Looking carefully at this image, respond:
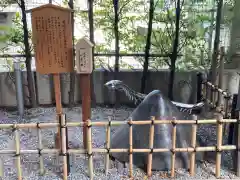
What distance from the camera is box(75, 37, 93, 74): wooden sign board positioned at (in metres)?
3.72

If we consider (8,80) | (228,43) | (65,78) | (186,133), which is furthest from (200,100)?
(8,80)

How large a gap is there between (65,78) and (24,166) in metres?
2.94

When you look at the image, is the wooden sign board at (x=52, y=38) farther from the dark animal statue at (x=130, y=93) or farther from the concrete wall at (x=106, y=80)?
the concrete wall at (x=106, y=80)

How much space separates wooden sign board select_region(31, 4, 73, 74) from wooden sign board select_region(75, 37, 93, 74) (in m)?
0.18

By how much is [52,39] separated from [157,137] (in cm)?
189

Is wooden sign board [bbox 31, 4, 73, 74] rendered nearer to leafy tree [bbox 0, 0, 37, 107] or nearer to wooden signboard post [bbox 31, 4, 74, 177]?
wooden signboard post [bbox 31, 4, 74, 177]

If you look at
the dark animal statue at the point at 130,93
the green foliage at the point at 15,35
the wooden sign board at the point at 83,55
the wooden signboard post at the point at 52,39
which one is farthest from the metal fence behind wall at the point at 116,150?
the green foliage at the point at 15,35

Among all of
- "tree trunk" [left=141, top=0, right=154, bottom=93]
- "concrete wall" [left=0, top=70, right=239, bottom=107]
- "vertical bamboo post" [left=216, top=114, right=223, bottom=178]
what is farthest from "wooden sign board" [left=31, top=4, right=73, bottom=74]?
"tree trunk" [left=141, top=0, right=154, bottom=93]

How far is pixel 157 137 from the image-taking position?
12.7 ft

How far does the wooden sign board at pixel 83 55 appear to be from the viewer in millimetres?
3717

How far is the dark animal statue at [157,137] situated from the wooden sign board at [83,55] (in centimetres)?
99

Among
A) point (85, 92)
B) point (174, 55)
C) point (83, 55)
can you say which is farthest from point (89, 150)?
point (174, 55)

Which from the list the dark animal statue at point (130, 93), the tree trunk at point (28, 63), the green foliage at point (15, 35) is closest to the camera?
the dark animal statue at point (130, 93)

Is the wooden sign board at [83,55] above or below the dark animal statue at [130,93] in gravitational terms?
above
